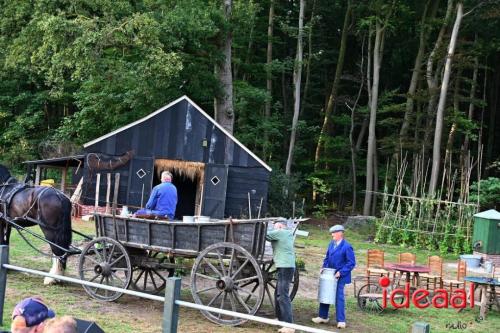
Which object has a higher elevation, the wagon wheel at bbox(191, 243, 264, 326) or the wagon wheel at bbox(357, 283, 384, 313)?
the wagon wheel at bbox(191, 243, 264, 326)

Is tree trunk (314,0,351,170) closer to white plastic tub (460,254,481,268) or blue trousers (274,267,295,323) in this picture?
white plastic tub (460,254,481,268)

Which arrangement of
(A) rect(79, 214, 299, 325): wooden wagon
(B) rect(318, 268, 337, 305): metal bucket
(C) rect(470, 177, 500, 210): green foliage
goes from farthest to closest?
(C) rect(470, 177, 500, 210): green foliage, (B) rect(318, 268, 337, 305): metal bucket, (A) rect(79, 214, 299, 325): wooden wagon

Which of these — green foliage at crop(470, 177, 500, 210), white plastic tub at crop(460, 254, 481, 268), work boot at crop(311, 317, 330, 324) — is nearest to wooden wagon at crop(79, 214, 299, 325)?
work boot at crop(311, 317, 330, 324)

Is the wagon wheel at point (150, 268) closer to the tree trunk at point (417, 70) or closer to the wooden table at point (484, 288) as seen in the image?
the wooden table at point (484, 288)

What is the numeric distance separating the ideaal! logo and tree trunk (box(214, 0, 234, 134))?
1557 cm

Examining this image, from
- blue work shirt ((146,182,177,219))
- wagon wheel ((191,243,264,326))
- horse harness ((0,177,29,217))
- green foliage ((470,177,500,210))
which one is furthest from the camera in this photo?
green foliage ((470,177,500,210))

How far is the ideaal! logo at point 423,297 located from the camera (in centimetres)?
1144

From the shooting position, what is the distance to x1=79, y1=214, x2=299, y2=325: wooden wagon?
9.24 metres

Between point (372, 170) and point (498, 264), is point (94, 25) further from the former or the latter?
point (372, 170)

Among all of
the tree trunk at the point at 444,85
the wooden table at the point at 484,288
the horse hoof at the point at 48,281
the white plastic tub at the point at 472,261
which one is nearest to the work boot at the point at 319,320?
the wooden table at the point at 484,288

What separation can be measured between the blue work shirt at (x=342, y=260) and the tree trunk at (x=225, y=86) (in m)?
17.1

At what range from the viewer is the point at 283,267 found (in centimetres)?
937

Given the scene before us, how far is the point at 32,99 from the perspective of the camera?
38219mm

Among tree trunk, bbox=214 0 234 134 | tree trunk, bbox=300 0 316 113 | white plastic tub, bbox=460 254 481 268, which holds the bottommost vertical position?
white plastic tub, bbox=460 254 481 268
